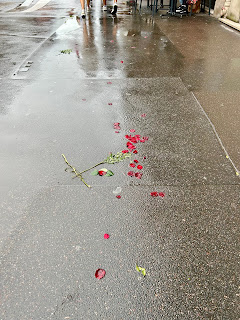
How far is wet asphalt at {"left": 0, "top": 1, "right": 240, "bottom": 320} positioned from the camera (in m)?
2.08

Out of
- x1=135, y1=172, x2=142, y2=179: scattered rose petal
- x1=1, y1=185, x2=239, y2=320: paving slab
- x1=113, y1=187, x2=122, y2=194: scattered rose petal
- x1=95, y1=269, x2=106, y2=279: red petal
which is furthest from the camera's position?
x1=135, y1=172, x2=142, y2=179: scattered rose petal

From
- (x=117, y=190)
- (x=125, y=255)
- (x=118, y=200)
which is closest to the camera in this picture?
(x=125, y=255)

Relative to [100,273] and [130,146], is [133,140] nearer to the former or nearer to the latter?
[130,146]

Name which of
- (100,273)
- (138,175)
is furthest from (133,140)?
(100,273)

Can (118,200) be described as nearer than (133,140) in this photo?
Yes

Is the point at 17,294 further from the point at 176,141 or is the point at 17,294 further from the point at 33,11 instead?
the point at 33,11

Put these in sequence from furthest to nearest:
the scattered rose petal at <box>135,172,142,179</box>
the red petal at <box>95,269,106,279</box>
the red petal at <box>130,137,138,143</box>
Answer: the red petal at <box>130,137,138,143</box> < the scattered rose petal at <box>135,172,142,179</box> < the red petal at <box>95,269,106,279</box>

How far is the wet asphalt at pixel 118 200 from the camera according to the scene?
6.83ft

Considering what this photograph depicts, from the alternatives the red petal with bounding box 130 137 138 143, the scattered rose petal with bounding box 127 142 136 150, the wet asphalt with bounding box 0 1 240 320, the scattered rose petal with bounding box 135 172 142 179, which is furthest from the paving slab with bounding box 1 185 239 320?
the red petal with bounding box 130 137 138 143

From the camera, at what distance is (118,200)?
288 centimetres

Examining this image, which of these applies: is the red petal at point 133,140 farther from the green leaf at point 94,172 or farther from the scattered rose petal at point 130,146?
the green leaf at point 94,172

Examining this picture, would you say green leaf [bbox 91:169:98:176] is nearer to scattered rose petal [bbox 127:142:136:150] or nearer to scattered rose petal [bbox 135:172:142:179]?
scattered rose petal [bbox 135:172:142:179]

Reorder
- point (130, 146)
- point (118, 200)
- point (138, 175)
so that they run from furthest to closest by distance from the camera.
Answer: point (130, 146) < point (138, 175) < point (118, 200)

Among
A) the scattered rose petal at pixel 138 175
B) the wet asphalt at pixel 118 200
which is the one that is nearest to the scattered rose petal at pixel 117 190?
the wet asphalt at pixel 118 200
